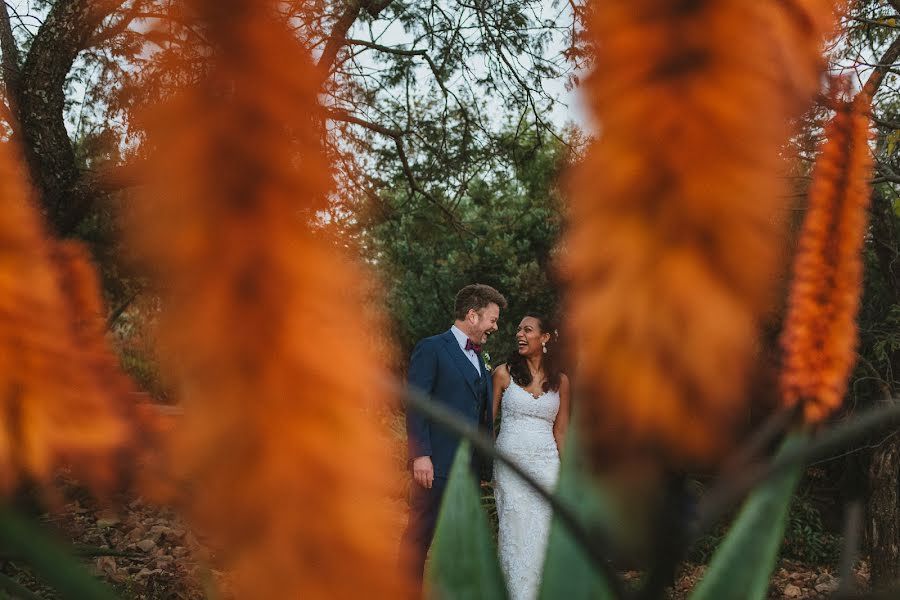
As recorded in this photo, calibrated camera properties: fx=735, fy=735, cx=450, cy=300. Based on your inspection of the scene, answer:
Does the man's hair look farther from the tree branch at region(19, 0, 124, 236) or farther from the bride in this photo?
the tree branch at region(19, 0, 124, 236)

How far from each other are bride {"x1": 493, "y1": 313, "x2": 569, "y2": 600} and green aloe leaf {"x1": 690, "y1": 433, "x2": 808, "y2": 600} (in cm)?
524

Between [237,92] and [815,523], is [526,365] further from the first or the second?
[237,92]

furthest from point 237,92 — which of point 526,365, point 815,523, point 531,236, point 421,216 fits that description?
point 531,236

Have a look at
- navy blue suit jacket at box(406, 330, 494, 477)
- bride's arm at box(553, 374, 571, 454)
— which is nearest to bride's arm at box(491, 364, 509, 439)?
bride's arm at box(553, 374, 571, 454)

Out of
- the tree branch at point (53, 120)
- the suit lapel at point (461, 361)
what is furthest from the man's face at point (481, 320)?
the tree branch at point (53, 120)

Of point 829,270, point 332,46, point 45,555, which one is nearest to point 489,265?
point 332,46

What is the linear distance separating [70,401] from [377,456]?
186mm

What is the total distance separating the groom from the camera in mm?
5473

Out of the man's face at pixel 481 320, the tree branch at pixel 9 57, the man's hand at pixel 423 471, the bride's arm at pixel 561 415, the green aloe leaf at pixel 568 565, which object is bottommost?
the green aloe leaf at pixel 568 565

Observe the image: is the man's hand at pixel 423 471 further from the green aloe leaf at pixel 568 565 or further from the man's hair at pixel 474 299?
the green aloe leaf at pixel 568 565

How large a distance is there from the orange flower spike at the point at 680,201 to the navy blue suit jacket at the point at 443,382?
5.21 meters

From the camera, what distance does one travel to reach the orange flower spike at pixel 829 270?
0.40 meters

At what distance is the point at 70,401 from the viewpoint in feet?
1.12

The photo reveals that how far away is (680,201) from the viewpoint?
0.22 metres
